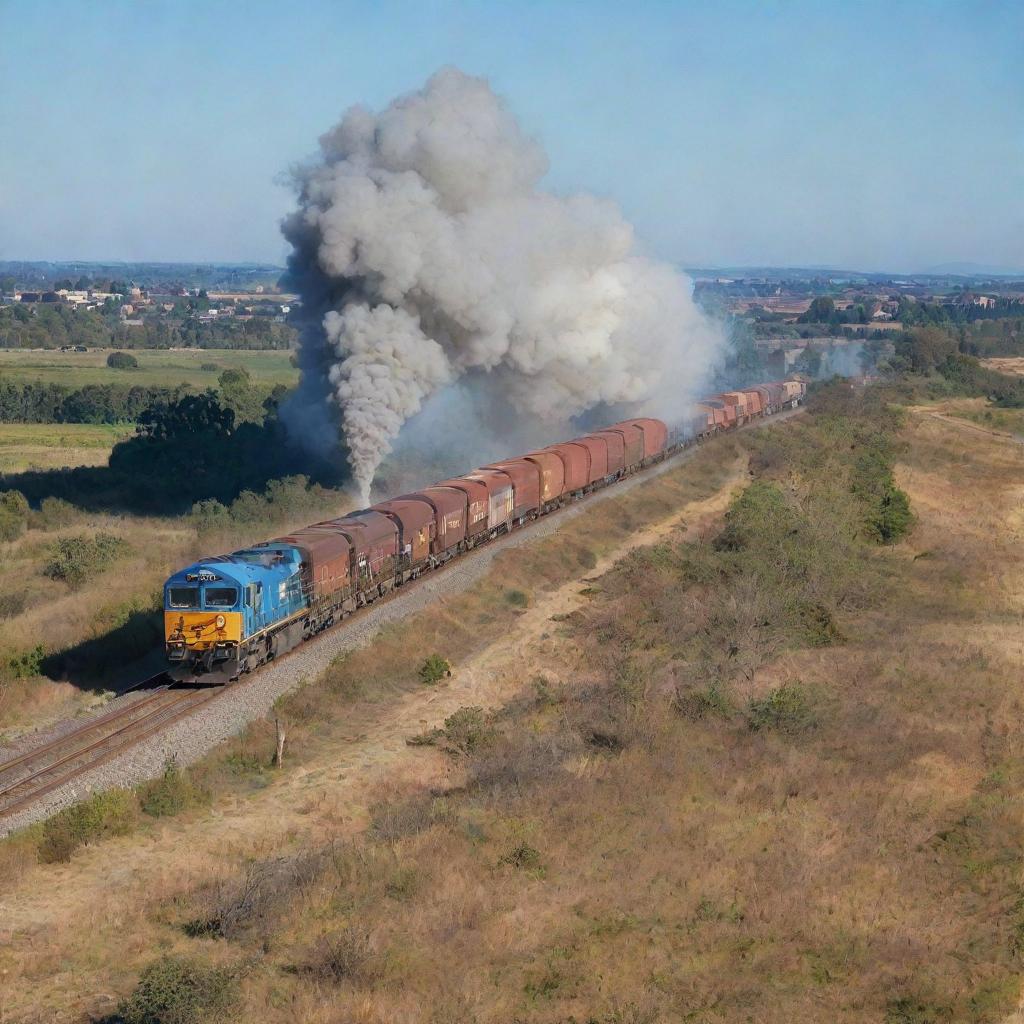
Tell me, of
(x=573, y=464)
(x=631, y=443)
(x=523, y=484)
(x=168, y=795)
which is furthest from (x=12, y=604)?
(x=631, y=443)

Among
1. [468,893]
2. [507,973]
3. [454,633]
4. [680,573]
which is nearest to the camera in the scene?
[507,973]

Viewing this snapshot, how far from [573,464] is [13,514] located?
910 inches

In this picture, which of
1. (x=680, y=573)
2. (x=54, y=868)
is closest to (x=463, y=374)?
(x=680, y=573)

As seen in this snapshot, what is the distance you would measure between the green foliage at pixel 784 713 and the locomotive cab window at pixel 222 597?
36.2 feet

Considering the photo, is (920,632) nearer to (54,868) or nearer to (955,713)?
(955,713)

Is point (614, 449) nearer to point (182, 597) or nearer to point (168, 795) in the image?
point (182, 597)

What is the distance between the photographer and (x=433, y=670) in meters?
28.0

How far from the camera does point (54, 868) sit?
17.9 metres

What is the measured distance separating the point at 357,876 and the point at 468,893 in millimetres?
1605

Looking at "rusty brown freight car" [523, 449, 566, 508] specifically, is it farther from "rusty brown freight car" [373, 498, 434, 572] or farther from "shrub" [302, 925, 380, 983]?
"shrub" [302, 925, 380, 983]

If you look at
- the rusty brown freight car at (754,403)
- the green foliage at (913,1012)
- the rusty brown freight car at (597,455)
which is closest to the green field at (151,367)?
Answer: the rusty brown freight car at (754,403)

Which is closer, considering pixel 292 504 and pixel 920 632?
pixel 920 632

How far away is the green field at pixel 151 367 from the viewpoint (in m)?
123

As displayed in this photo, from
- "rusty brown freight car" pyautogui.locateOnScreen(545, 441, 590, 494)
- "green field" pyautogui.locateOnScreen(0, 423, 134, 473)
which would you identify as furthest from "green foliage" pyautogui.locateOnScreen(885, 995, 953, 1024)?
"green field" pyautogui.locateOnScreen(0, 423, 134, 473)
